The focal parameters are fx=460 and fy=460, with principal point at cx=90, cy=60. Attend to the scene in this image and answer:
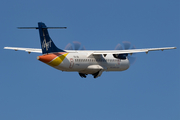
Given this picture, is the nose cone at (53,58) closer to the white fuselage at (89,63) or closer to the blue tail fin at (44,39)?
the white fuselage at (89,63)

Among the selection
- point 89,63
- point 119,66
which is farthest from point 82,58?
point 119,66

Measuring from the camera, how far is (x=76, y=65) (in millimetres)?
53625

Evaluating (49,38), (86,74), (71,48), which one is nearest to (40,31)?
(49,38)

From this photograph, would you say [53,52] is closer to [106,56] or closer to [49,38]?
[49,38]

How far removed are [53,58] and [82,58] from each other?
4236 mm

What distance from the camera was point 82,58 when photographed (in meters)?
54.5

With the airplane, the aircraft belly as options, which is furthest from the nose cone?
the aircraft belly

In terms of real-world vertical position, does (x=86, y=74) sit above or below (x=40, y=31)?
below

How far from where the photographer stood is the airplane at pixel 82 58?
172 ft

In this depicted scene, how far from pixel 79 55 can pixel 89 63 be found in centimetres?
174

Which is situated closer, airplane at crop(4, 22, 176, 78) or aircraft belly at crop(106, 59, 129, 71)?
airplane at crop(4, 22, 176, 78)

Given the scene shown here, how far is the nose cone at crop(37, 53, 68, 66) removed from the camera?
51.4 metres

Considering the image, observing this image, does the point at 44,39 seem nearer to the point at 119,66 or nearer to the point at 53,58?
the point at 53,58

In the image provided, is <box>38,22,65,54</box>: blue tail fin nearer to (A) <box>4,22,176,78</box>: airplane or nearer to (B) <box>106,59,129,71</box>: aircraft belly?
(A) <box>4,22,176,78</box>: airplane
